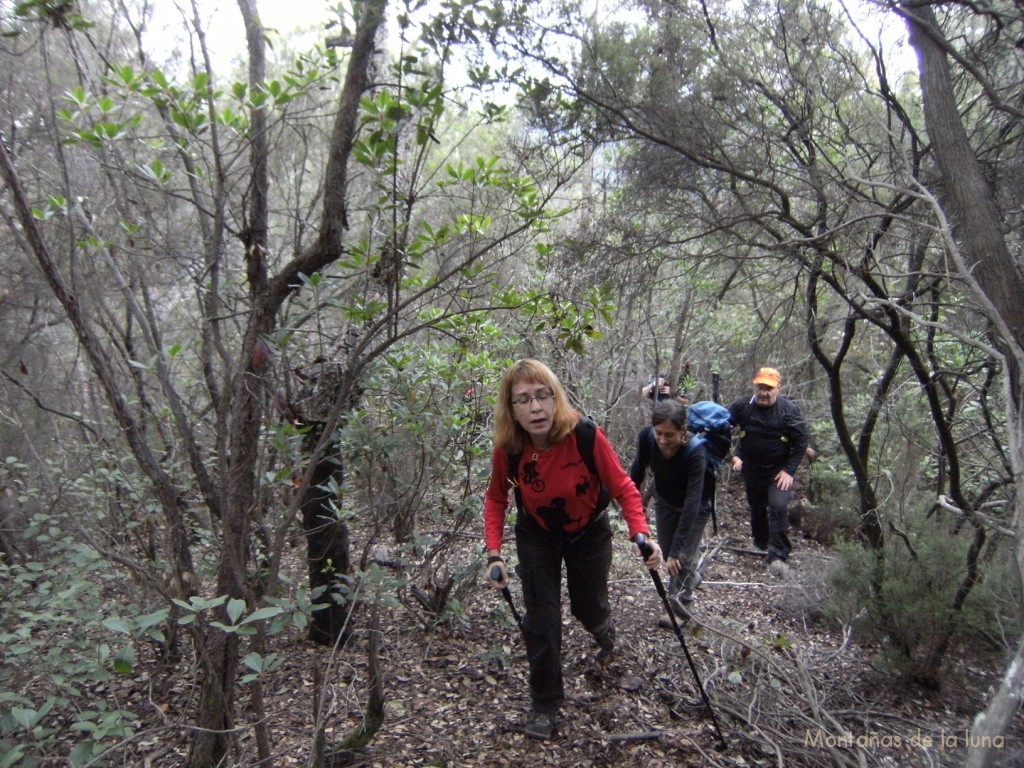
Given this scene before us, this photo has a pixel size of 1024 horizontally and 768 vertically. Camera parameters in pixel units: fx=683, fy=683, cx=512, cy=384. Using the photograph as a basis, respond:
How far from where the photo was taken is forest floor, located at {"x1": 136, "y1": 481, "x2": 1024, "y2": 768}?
320 cm

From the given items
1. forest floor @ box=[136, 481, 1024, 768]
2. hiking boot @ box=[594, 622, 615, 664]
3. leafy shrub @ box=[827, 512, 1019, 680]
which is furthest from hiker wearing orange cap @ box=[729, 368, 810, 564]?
hiking boot @ box=[594, 622, 615, 664]

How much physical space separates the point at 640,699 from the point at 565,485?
54.9 inches

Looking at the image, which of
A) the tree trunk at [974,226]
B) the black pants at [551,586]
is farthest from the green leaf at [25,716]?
the tree trunk at [974,226]

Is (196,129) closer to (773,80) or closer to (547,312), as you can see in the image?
(547,312)

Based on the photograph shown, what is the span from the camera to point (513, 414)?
3.39 meters

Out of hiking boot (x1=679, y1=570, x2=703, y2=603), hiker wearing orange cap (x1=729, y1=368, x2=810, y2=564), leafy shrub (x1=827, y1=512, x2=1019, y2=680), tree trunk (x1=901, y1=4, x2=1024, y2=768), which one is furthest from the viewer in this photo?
hiker wearing orange cap (x1=729, y1=368, x2=810, y2=564)

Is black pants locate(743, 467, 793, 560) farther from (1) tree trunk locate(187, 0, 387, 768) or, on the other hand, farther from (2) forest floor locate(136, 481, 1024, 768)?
(1) tree trunk locate(187, 0, 387, 768)

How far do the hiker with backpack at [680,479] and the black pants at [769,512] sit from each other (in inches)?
59.3

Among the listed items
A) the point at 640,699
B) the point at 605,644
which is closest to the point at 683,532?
the point at 605,644

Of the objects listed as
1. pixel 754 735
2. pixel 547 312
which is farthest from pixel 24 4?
pixel 754 735

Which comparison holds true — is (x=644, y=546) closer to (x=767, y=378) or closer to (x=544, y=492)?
(x=544, y=492)

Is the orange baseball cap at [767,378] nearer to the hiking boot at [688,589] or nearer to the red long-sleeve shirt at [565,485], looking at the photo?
the hiking boot at [688,589]

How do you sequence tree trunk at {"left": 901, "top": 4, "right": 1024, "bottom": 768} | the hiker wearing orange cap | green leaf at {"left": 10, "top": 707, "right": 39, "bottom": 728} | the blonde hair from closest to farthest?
green leaf at {"left": 10, "top": 707, "right": 39, "bottom": 728} < tree trunk at {"left": 901, "top": 4, "right": 1024, "bottom": 768} < the blonde hair < the hiker wearing orange cap

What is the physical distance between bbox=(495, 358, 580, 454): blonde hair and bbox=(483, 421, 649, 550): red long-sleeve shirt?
0.05 meters
